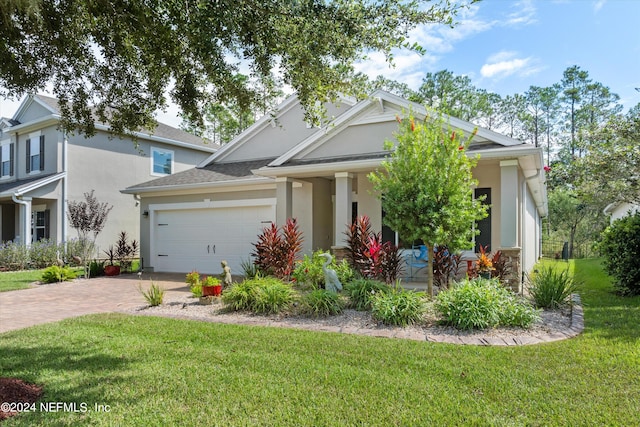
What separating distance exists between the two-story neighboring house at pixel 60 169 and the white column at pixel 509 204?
1497cm

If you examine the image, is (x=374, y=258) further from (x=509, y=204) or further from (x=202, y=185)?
(x=202, y=185)

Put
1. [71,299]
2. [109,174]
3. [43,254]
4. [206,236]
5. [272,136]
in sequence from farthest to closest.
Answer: [109,174], [272,136], [43,254], [206,236], [71,299]

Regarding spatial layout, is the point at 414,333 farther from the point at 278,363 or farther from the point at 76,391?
the point at 76,391

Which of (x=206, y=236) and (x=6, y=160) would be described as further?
(x=6, y=160)

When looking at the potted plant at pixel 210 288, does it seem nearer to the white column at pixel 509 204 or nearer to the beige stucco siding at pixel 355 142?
the beige stucco siding at pixel 355 142

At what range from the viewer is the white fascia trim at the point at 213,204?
1394cm

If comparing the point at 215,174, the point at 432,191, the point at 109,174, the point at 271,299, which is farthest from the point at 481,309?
the point at 109,174

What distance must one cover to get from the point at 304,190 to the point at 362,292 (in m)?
6.74

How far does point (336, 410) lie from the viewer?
368 cm

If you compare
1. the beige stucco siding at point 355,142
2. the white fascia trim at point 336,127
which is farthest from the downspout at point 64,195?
the beige stucco siding at point 355,142

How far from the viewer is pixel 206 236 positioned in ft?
49.7

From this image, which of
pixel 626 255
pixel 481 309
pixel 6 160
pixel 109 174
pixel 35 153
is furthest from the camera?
pixel 6 160

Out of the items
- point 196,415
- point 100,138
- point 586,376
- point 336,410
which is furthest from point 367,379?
point 100,138

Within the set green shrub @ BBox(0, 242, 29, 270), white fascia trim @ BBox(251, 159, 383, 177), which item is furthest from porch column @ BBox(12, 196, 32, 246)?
white fascia trim @ BBox(251, 159, 383, 177)
